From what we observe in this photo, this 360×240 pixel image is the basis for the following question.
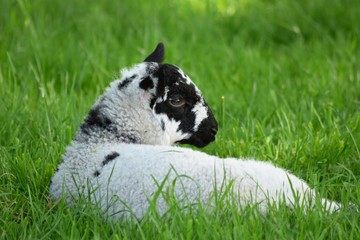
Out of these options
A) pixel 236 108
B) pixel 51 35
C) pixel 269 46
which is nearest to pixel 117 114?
pixel 236 108

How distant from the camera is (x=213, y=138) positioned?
16.6 feet

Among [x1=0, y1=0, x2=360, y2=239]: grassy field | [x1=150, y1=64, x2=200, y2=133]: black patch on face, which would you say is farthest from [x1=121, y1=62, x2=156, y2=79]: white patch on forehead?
[x1=0, y1=0, x2=360, y2=239]: grassy field

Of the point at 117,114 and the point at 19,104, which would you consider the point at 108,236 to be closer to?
the point at 117,114

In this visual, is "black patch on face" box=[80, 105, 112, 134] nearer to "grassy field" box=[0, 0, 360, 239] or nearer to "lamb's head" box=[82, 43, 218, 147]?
"lamb's head" box=[82, 43, 218, 147]

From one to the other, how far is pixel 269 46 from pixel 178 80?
415 cm

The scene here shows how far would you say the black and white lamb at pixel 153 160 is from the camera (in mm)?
3965

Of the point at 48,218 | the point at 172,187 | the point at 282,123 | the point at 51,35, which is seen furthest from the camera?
the point at 51,35

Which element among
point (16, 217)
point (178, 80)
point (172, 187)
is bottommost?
point (16, 217)

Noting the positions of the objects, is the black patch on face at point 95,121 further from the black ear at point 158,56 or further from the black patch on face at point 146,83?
the black ear at point 158,56

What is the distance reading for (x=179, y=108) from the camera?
4.80 meters

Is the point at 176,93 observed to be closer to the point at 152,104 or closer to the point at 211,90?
the point at 152,104

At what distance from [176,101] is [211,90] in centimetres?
228

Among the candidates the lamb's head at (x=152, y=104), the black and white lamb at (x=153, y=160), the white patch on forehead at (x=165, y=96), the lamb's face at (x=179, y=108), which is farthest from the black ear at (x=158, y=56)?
the white patch on forehead at (x=165, y=96)

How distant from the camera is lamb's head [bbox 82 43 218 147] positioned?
4.65m
